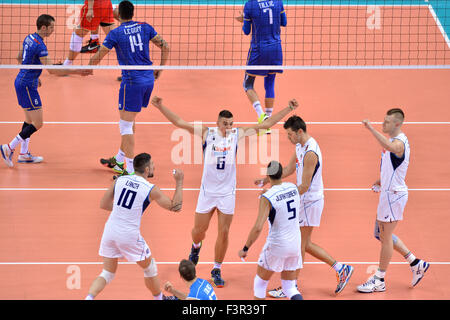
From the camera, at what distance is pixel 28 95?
1348 centimetres

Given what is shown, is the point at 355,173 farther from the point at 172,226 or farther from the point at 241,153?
the point at 172,226

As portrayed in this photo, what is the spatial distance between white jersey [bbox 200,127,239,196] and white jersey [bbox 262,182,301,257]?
1137 millimetres

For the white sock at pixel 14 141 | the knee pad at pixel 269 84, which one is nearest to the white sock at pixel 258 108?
the knee pad at pixel 269 84

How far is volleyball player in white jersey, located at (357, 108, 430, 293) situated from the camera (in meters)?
9.70

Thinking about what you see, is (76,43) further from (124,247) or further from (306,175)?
(306,175)

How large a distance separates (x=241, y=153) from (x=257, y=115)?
149 cm

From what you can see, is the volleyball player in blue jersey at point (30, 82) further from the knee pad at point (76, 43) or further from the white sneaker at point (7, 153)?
the knee pad at point (76, 43)

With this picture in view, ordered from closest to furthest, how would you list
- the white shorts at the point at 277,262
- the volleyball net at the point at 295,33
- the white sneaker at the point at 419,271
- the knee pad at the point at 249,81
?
the white shorts at the point at 277,262 < the white sneaker at the point at 419,271 < the knee pad at the point at 249,81 < the volleyball net at the point at 295,33

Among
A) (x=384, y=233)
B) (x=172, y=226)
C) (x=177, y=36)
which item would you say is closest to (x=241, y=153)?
(x=172, y=226)

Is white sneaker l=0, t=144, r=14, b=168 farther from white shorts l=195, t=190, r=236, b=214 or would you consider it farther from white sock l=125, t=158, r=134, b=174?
white shorts l=195, t=190, r=236, b=214

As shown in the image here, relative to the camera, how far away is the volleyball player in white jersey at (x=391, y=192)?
9.70 metres

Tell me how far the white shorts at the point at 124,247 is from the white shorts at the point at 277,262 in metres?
1.45

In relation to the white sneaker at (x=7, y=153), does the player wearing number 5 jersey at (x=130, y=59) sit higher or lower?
higher

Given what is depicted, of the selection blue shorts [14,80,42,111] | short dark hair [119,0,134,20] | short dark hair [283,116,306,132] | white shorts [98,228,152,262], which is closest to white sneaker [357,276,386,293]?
short dark hair [283,116,306,132]
